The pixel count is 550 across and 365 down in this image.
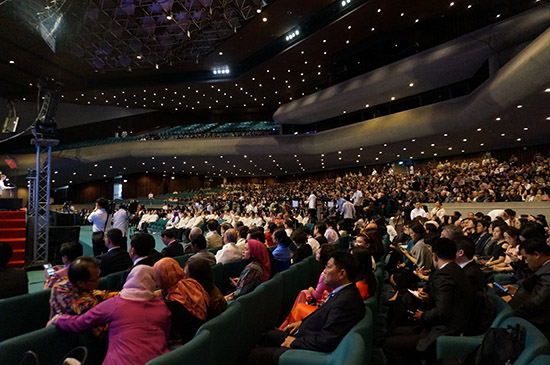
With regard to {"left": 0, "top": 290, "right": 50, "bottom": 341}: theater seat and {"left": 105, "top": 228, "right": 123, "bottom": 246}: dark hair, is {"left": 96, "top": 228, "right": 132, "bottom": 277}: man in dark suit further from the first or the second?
{"left": 0, "top": 290, "right": 50, "bottom": 341}: theater seat

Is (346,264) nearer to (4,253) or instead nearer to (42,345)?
(42,345)

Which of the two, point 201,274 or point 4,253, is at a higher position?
point 4,253

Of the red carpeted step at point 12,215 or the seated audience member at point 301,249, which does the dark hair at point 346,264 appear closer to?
the seated audience member at point 301,249

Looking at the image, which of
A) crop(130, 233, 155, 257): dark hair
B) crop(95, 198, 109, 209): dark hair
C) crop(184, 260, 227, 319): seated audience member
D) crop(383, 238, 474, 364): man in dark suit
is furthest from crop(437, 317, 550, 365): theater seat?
crop(95, 198, 109, 209): dark hair

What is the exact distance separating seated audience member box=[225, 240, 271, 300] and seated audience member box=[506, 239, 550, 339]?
2.10 metres

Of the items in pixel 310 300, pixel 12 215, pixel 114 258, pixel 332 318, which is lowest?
pixel 310 300

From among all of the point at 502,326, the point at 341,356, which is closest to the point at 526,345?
the point at 502,326

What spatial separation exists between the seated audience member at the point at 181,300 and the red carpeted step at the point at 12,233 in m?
6.86

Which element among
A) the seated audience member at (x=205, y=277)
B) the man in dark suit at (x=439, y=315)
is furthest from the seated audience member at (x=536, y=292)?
the seated audience member at (x=205, y=277)

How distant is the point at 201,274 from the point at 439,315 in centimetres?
171

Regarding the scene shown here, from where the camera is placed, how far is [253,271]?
11.3ft

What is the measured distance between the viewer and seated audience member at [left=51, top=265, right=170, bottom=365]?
1.91m

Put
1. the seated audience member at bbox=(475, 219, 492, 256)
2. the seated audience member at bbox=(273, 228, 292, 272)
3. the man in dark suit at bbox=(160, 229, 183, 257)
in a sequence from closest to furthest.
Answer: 1. the seated audience member at bbox=(273, 228, 292, 272)
2. the man in dark suit at bbox=(160, 229, 183, 257)
3. the seated audience member at bbox=(475, 219, 492, 256)

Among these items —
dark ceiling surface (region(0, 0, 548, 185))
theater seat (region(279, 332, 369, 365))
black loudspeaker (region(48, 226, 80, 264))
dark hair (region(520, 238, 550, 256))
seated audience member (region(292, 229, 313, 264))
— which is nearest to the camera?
theater seat (region(279, 332, 369, 365))
